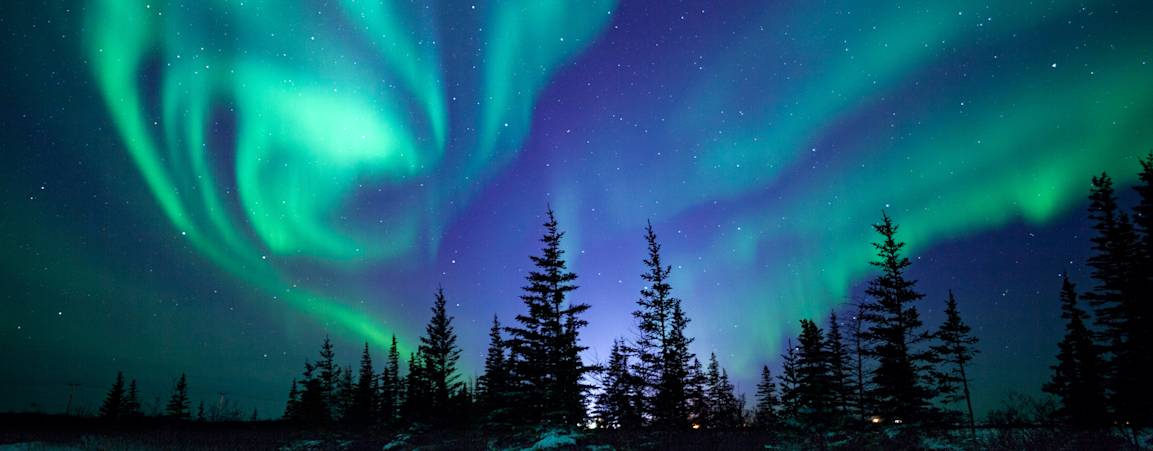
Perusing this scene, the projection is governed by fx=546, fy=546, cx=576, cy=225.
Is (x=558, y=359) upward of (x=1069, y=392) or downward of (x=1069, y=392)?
upward

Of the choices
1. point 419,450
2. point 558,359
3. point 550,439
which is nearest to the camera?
point 550,439

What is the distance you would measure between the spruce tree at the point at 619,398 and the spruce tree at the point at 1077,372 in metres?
25.9

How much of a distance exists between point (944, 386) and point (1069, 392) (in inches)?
453

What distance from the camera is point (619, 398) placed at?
4053 centimetres

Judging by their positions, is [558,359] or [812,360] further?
[812,360]

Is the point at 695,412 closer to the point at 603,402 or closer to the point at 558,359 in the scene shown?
the point at 603,402

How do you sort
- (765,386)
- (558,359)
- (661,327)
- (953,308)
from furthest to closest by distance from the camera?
(765,386) → (953,308) → (661,327) → (558,359)

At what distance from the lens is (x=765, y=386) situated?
221 ft

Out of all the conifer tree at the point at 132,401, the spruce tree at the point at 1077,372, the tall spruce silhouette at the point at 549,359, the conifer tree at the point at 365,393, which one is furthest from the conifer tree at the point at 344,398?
the spruce tree at the point at 1077,372

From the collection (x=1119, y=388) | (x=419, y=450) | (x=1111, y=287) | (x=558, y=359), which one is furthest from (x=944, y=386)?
(x=419, y=450)

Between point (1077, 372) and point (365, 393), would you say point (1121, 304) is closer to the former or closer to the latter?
point (1077, 372)

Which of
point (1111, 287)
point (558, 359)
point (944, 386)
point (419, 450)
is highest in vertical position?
point (1111, 287)

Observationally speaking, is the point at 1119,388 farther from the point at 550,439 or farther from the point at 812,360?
the point at 550,439

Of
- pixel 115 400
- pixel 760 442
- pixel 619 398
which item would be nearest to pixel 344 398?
pixel 115 400
